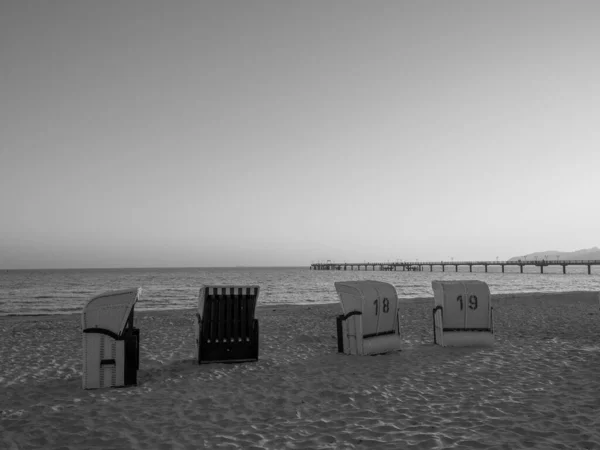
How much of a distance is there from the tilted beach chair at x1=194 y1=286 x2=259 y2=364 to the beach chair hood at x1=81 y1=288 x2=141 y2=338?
5.14 ft

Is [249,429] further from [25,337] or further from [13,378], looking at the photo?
[25,337]

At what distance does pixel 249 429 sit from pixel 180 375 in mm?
2761

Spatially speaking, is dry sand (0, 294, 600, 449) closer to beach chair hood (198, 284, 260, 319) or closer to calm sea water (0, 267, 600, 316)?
beach chair hood (198, 284, 260, 319)

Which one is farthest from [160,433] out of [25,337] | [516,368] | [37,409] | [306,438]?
[25,337]

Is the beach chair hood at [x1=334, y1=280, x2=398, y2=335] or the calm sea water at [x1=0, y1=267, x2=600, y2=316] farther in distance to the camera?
the calm sea water at [x1=0, y1=267, x2=600, y2=316]

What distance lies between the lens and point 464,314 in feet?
29.6

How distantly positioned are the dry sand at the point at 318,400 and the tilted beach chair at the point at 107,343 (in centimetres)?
22

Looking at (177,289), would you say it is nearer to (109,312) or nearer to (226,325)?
(226,325)

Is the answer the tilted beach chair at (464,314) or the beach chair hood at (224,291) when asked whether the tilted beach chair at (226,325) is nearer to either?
the beach chair hood at (224,291)

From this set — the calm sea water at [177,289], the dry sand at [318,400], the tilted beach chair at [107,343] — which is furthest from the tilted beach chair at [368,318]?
the calm sea water at [177,289]

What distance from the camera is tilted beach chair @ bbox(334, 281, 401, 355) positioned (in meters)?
8.10

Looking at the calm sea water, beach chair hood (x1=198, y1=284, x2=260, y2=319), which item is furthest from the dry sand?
the calm sea water

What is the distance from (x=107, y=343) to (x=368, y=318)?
4578mm

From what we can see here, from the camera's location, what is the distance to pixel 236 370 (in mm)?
7184
